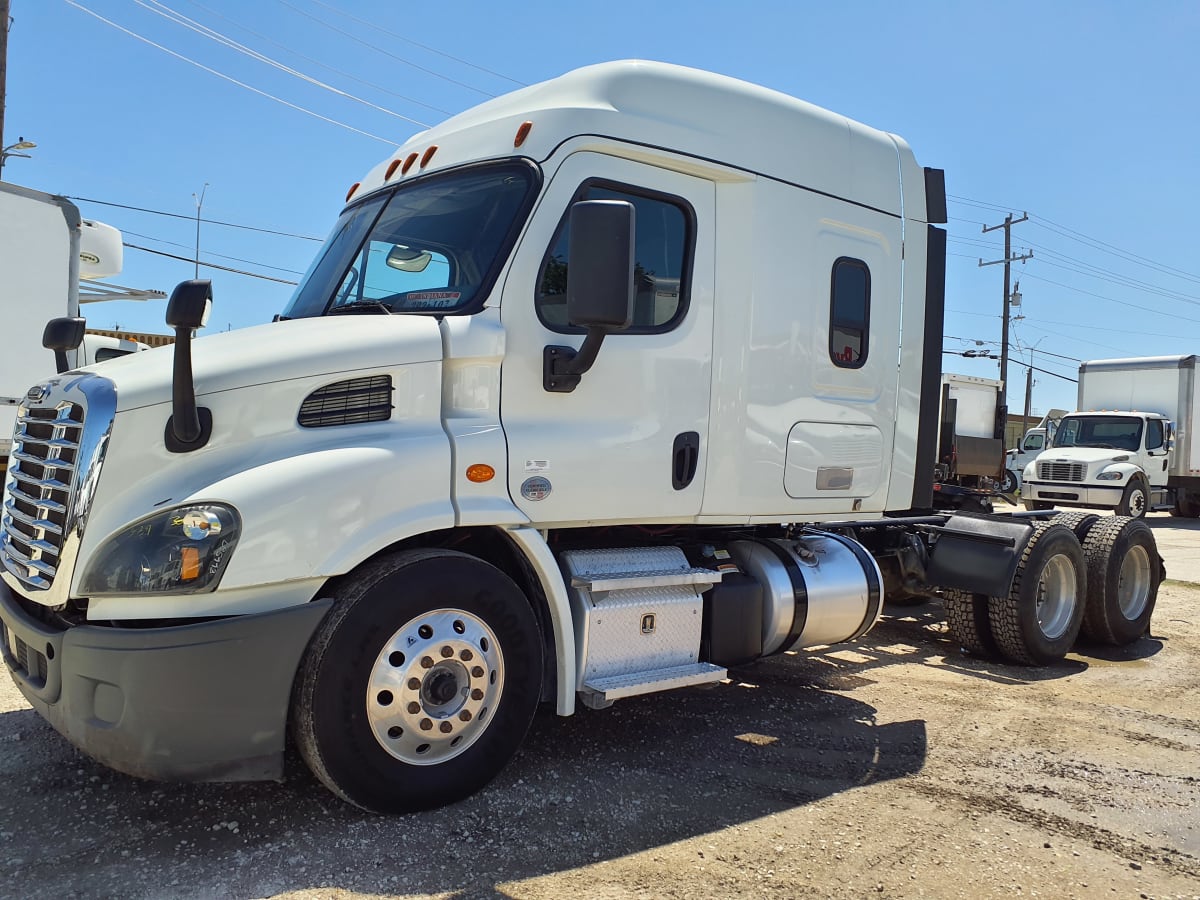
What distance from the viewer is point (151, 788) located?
403cm

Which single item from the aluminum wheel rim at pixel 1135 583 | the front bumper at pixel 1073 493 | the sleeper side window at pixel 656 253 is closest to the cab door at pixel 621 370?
the sleeper side window at pixel 656 253

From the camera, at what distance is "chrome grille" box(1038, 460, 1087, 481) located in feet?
70.0

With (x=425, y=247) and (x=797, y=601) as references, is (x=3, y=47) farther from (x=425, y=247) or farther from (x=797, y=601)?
(x=797, y=601)

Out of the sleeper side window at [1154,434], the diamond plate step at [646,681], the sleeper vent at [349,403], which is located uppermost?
the sleeper side window at [1154,434]

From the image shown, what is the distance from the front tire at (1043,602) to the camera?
664cm

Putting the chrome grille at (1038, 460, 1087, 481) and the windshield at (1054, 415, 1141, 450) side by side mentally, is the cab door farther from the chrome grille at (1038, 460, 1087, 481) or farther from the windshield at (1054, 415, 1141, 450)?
the windshield at (1054, 415, 1141, 450)

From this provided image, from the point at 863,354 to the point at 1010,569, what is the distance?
208 centimetres

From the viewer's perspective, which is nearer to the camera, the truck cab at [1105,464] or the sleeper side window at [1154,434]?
the truck cab at [1105,464]

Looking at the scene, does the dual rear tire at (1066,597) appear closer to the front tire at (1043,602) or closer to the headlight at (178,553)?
the front tire at (1043,602)

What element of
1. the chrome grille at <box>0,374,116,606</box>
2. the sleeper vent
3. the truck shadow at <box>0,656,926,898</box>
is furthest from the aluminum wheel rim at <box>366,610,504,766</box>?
the chrome grille at <box>0,374,116,606</box>

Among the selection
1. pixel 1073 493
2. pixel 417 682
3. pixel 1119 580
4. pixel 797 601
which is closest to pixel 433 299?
pixel 417 682

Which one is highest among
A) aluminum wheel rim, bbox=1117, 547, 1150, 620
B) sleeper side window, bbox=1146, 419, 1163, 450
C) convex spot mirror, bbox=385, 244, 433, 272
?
sleeper side window, bbox=1146, 419, 1163, 450

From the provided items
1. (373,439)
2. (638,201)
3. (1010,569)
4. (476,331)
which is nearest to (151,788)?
(373,439)

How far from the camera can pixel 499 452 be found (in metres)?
3.98
